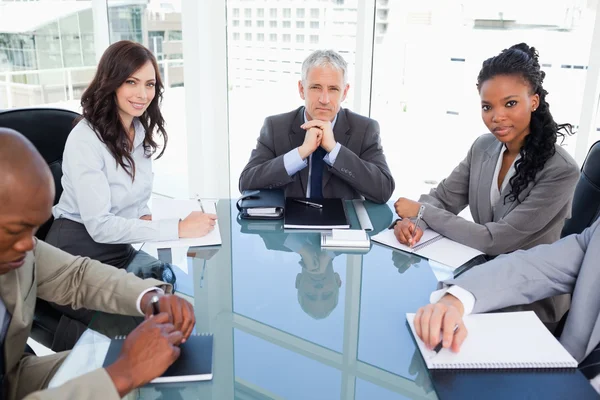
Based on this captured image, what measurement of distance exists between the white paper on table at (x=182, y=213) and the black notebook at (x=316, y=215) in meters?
0.26

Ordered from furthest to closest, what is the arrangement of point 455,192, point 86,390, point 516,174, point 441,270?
point 455,192
point 516,174
point 441,270
point 86,390

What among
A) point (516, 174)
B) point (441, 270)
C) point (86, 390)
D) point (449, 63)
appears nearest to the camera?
point (86, 390)

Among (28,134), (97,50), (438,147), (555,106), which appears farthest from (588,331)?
(97,50)

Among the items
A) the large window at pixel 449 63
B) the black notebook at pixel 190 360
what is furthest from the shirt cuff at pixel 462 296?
the large window at pixel 449 63

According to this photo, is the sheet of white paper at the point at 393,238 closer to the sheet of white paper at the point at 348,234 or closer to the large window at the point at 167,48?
the sheet of white paper at the point at 348,234

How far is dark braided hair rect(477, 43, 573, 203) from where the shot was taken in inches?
67.3

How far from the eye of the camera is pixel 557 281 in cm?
133

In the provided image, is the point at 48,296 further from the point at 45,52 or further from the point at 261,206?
the point at 45,52

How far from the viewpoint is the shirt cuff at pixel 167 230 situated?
1654 mm

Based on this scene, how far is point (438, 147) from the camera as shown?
406 centimetres

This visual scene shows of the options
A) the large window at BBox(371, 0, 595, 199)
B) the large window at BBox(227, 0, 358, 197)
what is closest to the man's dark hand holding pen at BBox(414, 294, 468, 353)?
the large window at BBox(371, 0, 595, 199)

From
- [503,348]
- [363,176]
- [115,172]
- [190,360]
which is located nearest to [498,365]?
[503,348]

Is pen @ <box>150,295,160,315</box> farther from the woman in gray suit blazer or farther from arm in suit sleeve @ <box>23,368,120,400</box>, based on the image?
the woman in gray suit blazer

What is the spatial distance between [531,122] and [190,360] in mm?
1403
